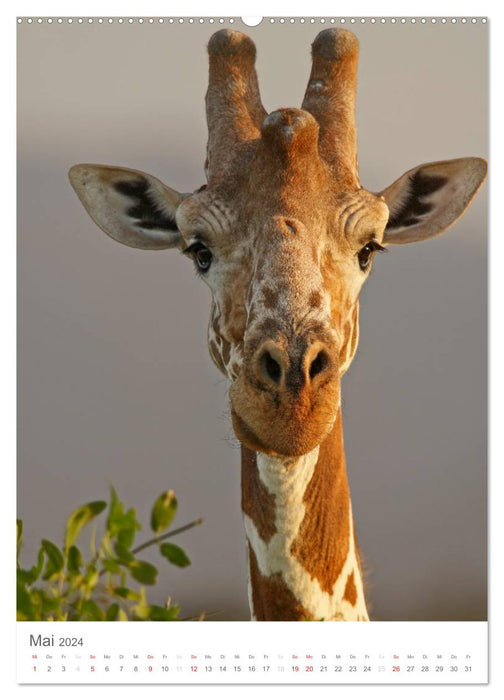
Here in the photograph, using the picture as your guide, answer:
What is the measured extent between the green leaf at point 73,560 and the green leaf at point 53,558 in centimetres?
2

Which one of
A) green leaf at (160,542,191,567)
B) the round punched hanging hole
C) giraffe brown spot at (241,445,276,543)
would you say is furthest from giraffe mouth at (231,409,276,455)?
the round punched hanging hole

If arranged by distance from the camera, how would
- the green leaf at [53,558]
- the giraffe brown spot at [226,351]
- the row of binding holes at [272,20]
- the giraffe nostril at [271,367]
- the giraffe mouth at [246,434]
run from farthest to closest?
the row of binding holes at [272,20]
the giraffe brown spot at [226,351]
the giraffe mouth at [246,434]
the giraffe nostril at [271,367]
the green leaf at [53,558]

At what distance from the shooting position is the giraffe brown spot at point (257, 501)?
496 centimetres

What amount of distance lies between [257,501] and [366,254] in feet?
3.98

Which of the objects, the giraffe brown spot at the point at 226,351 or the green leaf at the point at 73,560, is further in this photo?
the giraffe brown spot at the point at 226,351

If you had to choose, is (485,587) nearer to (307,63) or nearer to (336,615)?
(336,615)

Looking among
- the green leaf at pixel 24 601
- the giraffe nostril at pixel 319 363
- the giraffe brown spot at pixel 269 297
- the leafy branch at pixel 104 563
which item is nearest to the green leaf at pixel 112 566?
the leafy branch at pixel 104 563

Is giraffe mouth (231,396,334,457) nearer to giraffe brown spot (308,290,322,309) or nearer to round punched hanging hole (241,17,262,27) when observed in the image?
giraffe brown spot (308,290,322,309)

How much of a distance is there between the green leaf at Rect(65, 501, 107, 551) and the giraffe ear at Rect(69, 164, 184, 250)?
267 centimetres

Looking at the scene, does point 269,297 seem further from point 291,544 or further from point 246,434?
point 291,544

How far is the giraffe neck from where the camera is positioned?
4.92m

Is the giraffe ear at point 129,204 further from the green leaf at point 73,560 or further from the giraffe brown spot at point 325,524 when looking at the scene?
the green leaf at point 73,560

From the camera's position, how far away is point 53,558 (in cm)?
304
